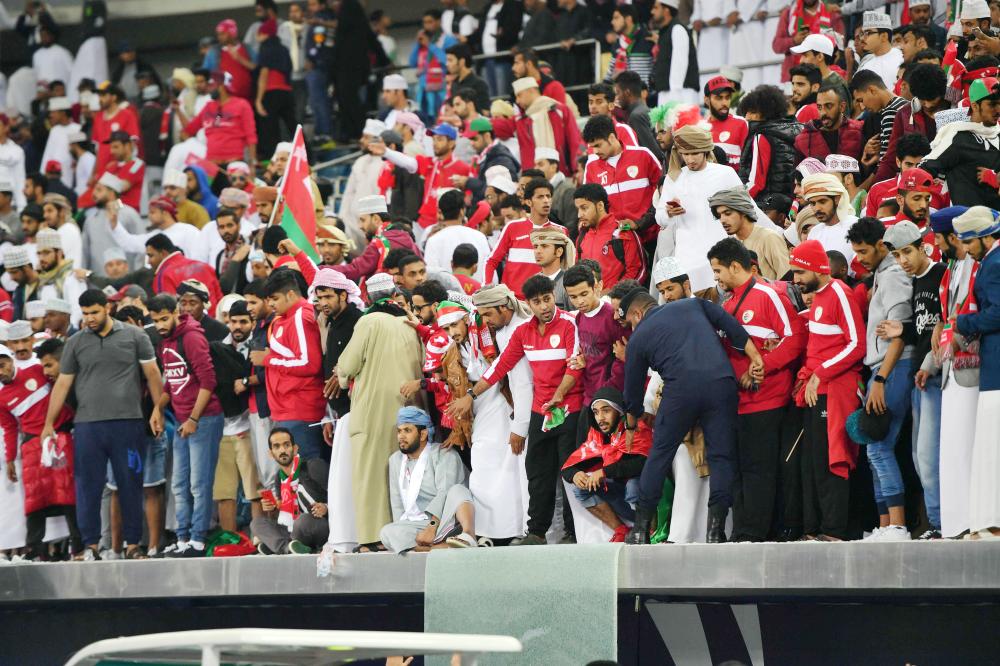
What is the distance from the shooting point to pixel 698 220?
38.2 feet

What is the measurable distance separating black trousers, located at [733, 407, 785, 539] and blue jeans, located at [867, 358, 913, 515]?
61 cm

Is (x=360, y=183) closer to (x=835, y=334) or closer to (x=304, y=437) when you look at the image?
(x=304, y=437)

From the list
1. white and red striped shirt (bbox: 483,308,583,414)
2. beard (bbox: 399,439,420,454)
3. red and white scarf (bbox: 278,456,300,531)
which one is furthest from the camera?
red and white scarf (bbox: 278,456,300,531)

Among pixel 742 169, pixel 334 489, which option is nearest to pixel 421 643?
pixel 334 489

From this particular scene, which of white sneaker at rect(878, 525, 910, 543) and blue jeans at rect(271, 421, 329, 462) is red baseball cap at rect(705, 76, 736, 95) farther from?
white sneaker at rect(878, 525, 910, 543)

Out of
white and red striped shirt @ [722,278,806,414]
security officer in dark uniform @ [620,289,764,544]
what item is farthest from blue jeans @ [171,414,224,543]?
white and red striped shirt @ [722,278,806,414]

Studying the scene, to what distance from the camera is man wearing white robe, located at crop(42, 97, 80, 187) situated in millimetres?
21656

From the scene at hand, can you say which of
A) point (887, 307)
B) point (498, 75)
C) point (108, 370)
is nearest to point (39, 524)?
point (108, 370)

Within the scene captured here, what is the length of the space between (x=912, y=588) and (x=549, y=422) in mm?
2770

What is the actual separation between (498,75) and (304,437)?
924 cm

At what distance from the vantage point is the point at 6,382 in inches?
529

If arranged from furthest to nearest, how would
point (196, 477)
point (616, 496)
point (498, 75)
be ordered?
1. point (498, 75)
2. point (196, 477)
3. point (616, 496)

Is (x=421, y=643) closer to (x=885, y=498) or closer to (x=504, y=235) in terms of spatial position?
(x=885, y=498)

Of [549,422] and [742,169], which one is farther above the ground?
[742,169]
